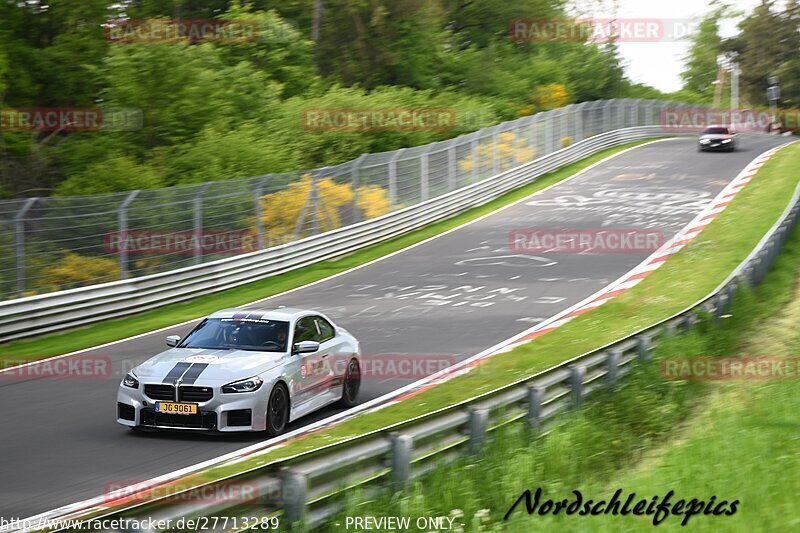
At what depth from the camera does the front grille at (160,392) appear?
11000 millimetres

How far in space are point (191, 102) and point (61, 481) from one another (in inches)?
1089

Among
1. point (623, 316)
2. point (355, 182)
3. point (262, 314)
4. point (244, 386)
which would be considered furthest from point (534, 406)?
point (355, 182)

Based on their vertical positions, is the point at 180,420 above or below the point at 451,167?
below

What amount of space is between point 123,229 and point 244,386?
10582 millimetres

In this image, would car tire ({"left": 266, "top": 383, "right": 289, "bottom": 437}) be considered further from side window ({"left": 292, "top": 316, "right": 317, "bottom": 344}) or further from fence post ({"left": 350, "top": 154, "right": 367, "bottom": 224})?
fence post ({"left": 350, "top": 154, "right": 367, "bottom": 224})

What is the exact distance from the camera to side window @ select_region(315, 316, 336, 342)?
524 inches

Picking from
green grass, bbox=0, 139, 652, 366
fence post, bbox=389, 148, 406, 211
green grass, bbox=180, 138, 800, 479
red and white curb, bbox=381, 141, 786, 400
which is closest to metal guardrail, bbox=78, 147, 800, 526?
green grass, bbox=180, 138, 800, 479

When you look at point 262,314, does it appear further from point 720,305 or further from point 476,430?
point 720,305

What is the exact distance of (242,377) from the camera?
11148 millimetres

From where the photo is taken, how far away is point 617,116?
5662 centimetres

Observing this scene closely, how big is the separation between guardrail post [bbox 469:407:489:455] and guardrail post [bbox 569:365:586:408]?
2534 mm

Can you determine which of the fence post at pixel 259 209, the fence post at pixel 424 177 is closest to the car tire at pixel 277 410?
the fence post at pixel 259 209

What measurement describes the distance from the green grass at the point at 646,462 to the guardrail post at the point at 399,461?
0.10m

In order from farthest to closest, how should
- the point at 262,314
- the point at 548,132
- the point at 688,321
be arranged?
the point at 548,132, the point at 688,321, the point at 262,314
